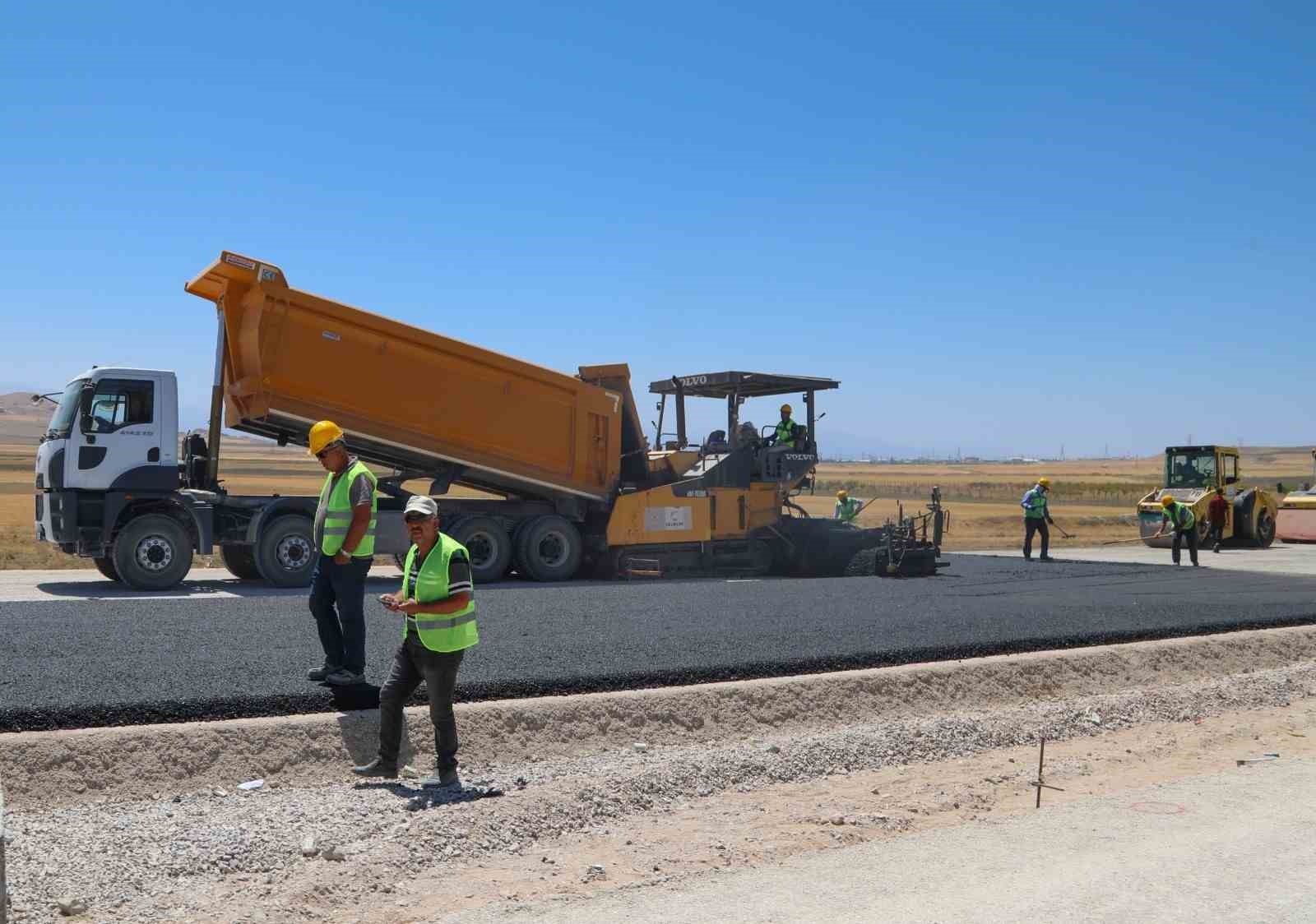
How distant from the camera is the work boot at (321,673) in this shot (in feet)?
23.0

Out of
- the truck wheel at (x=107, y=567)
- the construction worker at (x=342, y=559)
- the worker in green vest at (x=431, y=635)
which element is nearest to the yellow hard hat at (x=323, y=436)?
the construction worker at (x=342, y=559)

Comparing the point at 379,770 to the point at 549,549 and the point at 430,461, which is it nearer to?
the point at 430,461

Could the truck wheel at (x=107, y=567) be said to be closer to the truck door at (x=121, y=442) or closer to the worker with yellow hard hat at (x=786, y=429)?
the truck door at (x=121, y=442)

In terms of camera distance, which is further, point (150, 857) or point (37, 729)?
point (37, 729)

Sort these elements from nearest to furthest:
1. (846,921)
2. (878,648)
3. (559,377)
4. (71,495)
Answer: (846,921)
(878,648)
(71,495)
(559,377)

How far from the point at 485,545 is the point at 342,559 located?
26.9 ft

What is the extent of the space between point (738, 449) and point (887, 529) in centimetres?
230

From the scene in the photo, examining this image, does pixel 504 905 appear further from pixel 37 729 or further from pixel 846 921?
pixel 37 729

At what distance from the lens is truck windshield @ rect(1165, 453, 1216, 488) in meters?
25.3

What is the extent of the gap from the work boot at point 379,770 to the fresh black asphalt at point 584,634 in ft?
2.13

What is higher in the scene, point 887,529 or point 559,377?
point 559,377

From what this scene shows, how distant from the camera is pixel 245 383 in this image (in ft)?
43.4

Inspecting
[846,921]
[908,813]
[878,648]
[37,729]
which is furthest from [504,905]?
[878,648]

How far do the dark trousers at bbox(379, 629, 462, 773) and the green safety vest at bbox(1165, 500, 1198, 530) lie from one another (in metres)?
16.1
